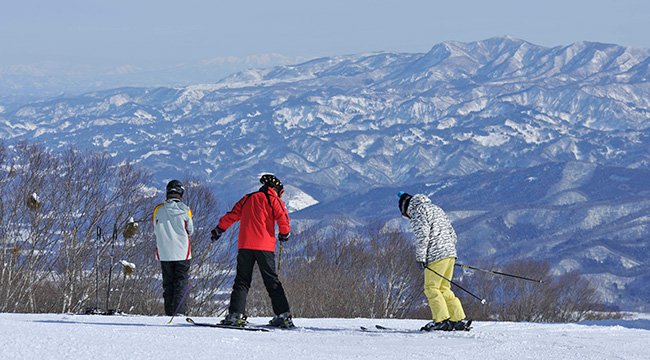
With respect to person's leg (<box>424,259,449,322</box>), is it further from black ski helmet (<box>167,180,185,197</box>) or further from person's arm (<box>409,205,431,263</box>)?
black ski helmet (<box>167,180,185,197</box>)

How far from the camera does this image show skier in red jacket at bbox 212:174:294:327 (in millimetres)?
9133

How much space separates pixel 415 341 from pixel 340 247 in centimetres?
7639

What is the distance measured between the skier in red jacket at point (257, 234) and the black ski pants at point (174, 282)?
1610 millimetres

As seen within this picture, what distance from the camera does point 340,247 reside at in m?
84.8

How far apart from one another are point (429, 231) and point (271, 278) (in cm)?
209

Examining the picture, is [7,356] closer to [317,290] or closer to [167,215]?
[167,215]

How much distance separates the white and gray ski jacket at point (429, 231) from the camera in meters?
9.51

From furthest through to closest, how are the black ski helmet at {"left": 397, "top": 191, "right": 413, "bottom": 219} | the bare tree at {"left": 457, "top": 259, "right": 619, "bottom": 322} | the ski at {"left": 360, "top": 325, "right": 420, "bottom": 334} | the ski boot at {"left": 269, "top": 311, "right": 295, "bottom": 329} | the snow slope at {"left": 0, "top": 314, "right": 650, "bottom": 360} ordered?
1. the bare tree at {"left": 457, "top": 259, "right": 619, "bottom": 322}
2. the ski at {"left": 360, "top": 325, "right": 420, "bottom": 334}
3. the black ski helmet at {"left": 397, "top": 191, "right": 413, "bottom": 219}
4. the ski boot at {"left": 269, "top": 311, "right": 295, "bottom": 329}
5. the snow slope at {"left": 0, "top": 314, "right": 650, "bottom": 360}

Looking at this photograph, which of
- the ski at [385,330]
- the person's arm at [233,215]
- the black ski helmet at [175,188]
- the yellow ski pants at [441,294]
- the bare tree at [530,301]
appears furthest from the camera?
the bare tree at [530,301]

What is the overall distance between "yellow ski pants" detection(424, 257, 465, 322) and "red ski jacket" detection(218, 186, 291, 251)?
1.98m

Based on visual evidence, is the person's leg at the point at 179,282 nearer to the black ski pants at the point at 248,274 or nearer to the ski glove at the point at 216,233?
the ski glove at the point at 216,233

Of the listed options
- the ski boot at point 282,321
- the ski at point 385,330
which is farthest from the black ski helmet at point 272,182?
the ski at point 385,330

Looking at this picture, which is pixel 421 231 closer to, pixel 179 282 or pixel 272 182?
pixel 272 182

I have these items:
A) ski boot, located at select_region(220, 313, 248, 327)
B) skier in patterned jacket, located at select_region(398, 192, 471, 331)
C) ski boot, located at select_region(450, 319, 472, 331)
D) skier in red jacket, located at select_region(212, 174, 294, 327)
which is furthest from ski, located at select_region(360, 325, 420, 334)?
ski boot, located at select_region(220, 313, 248, 327)
